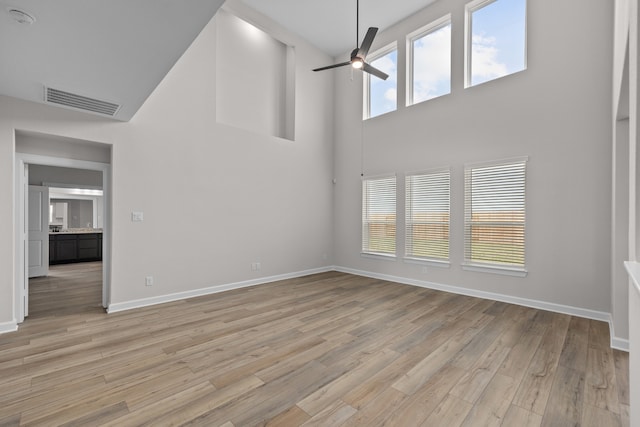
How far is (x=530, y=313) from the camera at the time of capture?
3.89m

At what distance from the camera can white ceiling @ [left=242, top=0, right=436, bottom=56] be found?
211 inches

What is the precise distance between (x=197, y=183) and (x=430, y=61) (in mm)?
4772

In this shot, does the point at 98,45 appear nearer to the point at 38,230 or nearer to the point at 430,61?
the point at 430,61

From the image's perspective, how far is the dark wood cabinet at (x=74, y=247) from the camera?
7.68 m

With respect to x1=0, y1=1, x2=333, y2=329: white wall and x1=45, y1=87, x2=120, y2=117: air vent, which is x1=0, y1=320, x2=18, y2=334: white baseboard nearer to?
x1=0, y1=1, x2=333, y2=329: white wall

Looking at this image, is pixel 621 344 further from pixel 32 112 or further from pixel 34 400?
pixel 32 112

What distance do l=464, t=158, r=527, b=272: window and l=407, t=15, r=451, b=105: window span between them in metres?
1.72

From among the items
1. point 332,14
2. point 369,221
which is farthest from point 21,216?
point 332,14

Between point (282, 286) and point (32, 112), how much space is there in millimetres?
4165

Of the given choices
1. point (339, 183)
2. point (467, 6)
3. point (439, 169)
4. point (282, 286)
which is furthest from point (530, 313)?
point (467, 6)

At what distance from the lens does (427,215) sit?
5410 mm

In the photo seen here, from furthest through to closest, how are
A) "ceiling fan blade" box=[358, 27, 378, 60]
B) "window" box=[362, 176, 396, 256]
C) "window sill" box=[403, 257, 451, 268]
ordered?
"window" box=[362, 176, 396, 256] → "window sill" box=[403, 257, 451, 268] → "ceiling fan blade" box=[358, 27, 378, 60]

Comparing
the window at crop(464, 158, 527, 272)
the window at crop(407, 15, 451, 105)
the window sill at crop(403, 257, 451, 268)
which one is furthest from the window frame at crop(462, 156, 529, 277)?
the window at crop(407, 15, 451, 105)

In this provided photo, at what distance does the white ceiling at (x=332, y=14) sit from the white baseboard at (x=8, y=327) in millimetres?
5928
